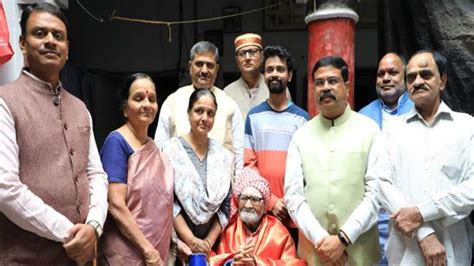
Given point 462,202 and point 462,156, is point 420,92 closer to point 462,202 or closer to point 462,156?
point 462,156

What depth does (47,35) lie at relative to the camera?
119 inches

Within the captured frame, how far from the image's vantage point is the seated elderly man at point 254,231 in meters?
3.90

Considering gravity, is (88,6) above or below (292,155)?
above

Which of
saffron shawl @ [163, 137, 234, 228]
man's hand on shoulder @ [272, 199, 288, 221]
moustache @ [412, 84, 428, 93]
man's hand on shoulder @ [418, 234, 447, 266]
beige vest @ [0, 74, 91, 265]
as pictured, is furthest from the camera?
man's hand on shoulder @ [272, 199, 288, 221]

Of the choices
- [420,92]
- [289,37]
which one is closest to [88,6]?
[289,37]

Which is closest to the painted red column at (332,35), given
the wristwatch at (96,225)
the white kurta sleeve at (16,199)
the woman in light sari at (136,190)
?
the woman in light sari at (136,190)

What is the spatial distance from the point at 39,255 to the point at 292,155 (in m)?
1.72

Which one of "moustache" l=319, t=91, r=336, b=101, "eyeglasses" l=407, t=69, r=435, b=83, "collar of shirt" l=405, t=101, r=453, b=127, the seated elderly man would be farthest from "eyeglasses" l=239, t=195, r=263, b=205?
"eyeglasses" l=407, t=69, r=435, b=83

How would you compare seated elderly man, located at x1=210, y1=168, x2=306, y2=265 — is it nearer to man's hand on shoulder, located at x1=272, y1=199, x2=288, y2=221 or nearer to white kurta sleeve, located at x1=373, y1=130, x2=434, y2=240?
man's hand on shoulder, located at x1=272, y1=199, x2=288, y2=221

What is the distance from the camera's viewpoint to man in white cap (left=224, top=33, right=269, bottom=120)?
5090 mm

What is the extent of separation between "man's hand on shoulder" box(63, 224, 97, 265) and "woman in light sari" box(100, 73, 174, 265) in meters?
0.40

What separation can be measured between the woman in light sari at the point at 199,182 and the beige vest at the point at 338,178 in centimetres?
60

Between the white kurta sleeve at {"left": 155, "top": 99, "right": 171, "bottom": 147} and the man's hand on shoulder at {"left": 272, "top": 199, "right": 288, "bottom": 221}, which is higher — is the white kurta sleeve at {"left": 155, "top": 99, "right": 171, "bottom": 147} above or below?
above

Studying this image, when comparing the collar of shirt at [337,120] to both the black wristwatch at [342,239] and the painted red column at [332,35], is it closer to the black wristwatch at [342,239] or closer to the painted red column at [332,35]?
the black wristwatch at [342,239]
